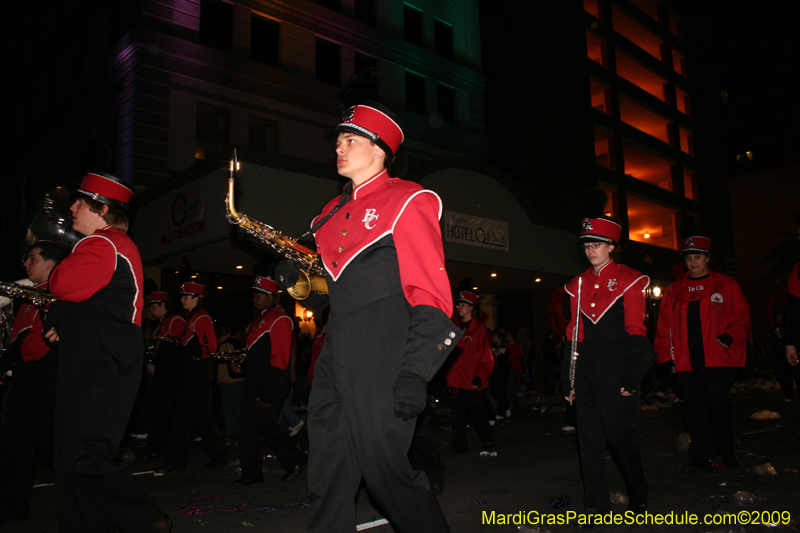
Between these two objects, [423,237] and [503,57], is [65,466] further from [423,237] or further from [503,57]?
[503,57]

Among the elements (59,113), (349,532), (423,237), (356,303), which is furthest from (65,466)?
(59,113)

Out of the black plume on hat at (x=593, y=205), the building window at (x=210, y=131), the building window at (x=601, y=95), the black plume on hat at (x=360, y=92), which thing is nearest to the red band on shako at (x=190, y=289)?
the black plume on hat at (x=593, y=205)

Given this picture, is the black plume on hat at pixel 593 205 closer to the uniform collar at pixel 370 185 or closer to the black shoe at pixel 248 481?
the uniform collar at pixel 370 185

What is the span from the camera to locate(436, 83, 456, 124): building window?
23.5 metres

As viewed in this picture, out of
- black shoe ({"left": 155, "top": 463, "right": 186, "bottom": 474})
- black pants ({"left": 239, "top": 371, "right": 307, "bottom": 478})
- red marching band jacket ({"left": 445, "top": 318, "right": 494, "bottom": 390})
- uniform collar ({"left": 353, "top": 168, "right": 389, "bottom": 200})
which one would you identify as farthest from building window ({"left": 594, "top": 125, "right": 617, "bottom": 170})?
uniform collar ({"left": 353, "top": 168, "right": 389, "bottom": 200})

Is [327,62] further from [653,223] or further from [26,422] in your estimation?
[653,223]

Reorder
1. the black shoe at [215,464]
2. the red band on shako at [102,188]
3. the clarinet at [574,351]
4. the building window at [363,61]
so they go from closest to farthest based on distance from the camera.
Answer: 1. the red band on shako at [102,188]
2. the clarinet at [574,351]
3. the black shoe at [215,464]
4. the building window at [363,61]

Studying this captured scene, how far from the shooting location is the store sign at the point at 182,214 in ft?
41.4

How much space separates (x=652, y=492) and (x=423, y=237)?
3753 millimetres

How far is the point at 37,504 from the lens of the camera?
5.39 metres

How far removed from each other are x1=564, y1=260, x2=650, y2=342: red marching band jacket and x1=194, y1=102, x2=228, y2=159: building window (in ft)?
48.2

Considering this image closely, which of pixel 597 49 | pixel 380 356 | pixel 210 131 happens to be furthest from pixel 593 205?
pixel 597 49

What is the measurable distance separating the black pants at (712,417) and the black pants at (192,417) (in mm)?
5271

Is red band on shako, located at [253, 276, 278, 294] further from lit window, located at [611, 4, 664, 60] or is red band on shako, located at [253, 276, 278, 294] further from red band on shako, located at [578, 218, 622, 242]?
lit window, located at [611, 4, 664, 60]
